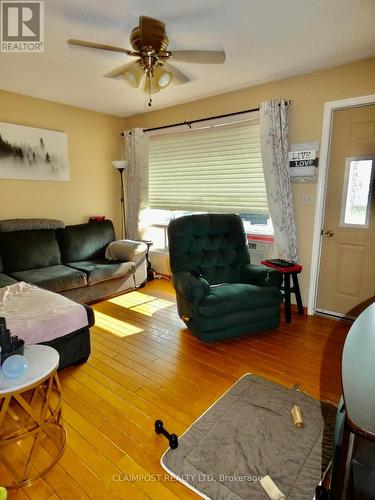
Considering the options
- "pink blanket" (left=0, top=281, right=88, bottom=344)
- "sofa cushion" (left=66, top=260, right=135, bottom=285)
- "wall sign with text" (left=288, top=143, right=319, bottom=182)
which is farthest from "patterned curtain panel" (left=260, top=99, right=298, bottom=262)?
"pink blanket" (left=0, top=281, right=88, bottom=344)

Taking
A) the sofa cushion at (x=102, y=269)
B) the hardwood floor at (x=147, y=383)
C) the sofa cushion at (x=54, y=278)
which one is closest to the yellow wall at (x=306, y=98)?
the hardwood floor at (x=147, y=383)

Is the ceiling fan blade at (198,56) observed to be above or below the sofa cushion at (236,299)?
above

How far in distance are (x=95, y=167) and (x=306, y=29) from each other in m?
3.33

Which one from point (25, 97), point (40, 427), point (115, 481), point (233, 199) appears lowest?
point (115, 481)

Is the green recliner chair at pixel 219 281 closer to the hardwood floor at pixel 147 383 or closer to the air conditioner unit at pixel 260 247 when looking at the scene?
the hardwood floor at pixel 147 383

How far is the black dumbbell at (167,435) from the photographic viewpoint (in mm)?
1502

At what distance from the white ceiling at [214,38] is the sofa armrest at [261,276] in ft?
6.34

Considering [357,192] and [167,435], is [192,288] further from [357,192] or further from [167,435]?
[357,192]

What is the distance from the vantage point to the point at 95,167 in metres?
4.52

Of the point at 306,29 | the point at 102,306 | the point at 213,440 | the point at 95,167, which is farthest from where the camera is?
the point at 95,167

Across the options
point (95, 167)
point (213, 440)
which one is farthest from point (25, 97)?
point (213, 440)

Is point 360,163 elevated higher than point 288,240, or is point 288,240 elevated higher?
point 360,163

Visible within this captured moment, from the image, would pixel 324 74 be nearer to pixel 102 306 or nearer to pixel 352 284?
pixel 352 284

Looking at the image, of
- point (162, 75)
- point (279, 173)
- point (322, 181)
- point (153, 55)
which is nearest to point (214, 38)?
point (162, 75)
